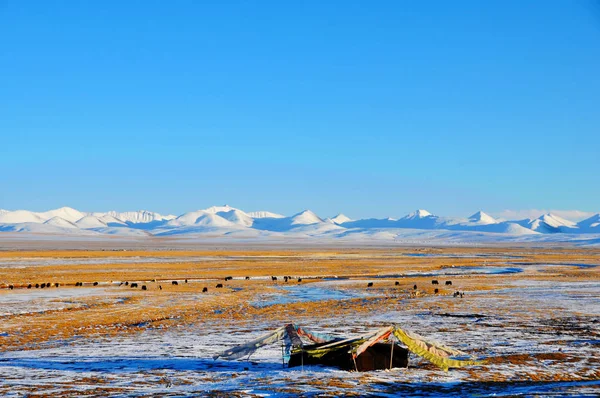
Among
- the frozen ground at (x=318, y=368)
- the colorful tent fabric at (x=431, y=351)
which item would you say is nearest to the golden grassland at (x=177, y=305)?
the frozen ground at (x=318, y=368)

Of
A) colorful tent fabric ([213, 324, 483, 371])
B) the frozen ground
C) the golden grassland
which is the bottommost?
the frozen ground

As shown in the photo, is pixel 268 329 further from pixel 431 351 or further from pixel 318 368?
pixel 431 351

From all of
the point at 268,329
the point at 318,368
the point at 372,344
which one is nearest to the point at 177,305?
the point at 268,329

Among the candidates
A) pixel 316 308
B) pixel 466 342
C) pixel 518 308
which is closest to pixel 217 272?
pixel 316 308

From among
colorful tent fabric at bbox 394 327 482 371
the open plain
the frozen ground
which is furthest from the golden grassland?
colorful tent fabric at bbox 394 327 482 371

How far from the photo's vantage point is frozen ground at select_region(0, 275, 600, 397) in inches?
549

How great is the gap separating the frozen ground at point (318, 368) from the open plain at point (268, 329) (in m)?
0.04

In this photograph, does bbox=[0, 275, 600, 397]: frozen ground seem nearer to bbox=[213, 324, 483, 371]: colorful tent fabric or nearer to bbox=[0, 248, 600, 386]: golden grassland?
bbox=[213, 324, 483, 371]: colorful tent fabric

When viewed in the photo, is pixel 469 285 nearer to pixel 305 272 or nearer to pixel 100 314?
pixel 305 272

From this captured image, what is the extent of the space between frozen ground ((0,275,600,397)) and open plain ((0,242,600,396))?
0.13 feet

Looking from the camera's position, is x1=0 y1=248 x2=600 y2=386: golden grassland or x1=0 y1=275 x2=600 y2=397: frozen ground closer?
x1=0 y1=275 x2=600 y2=397: frozen ground

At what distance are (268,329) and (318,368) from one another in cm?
656

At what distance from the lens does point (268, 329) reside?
2238 centimetres

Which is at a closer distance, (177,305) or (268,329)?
(268,329)
